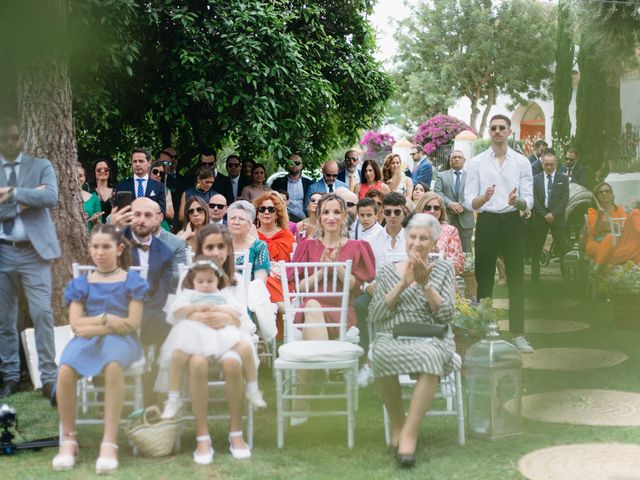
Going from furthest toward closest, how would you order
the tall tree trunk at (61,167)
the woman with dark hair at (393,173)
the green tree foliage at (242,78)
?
the woman with dark hair at (393,173), the green tree foliage at (242,78), the tall tree trunk at (61,167)

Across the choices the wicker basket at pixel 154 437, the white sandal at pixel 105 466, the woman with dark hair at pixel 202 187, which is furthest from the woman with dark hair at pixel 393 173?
the white sandal at pixel 105 466

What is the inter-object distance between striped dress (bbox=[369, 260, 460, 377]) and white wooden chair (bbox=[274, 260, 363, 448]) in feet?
0.73

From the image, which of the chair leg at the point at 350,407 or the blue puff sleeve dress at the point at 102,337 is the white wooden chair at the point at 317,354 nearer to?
the chair leg at the point at 350,407

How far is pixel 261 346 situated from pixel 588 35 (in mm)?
4897

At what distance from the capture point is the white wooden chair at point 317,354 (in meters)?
3.73

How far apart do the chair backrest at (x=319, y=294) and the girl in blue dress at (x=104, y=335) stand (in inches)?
35.2

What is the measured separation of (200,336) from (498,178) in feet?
8.94

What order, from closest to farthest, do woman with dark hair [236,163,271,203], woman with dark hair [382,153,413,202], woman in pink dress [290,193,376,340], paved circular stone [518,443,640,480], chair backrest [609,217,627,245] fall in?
chair backrest [609,217,627,245] → paved circular stone [518,443,640,480] → woman in pink dress [290,193,376,340] → woman with dark hair [236,163,271,203] → woman with dark hair [382,153,413,202]

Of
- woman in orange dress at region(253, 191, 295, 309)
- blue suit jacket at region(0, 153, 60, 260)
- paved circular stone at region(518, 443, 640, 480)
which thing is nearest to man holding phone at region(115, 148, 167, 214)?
woman in orange dress at region(253, 191, 295, 309)

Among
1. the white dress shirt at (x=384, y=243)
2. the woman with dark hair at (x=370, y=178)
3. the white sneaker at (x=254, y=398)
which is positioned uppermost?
the woman with dark hair at (x=370, y=178)

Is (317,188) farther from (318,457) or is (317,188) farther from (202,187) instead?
(318,457)

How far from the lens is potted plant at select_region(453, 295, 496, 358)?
441 cm

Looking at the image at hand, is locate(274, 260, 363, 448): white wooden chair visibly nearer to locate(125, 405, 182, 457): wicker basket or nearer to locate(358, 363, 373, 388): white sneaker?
locate(358, 363, 373, 388): white sneaker

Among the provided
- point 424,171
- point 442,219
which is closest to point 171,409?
point 442,219
